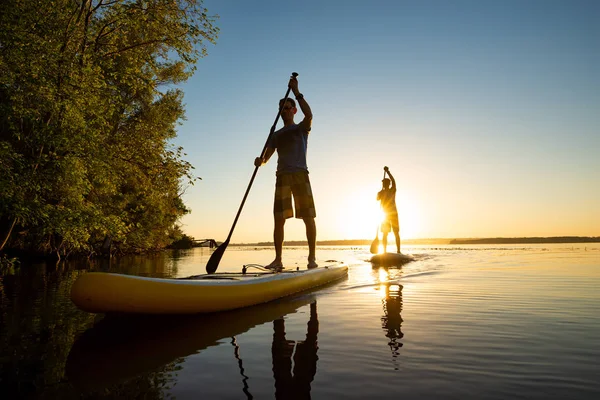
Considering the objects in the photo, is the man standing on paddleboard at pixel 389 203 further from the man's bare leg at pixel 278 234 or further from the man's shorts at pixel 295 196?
the man's bare leg at pixel 278 234

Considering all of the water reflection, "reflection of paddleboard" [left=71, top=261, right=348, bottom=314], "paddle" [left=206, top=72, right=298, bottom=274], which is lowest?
the water reflection

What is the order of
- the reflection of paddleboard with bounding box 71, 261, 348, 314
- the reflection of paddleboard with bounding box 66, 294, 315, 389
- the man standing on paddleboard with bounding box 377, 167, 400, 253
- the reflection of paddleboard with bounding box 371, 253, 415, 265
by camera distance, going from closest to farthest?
the reflection of paddleboard with bounding box 66, 294, 315, 389 < the reflection of paddleboard with bounding box 71, 261, 348, 314 < the reflection of paddleboard with bounding box 371, 253, 415, 265 < the man standing on paddleboard with bounding box 377, 167, 400, 253

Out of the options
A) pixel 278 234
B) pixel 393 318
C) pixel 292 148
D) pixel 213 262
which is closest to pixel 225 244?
pixel 213 262

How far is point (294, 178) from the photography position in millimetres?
7297

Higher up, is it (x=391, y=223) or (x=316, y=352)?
(x=391, y=223)

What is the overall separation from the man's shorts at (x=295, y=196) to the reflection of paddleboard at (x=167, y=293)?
1873 millimetres

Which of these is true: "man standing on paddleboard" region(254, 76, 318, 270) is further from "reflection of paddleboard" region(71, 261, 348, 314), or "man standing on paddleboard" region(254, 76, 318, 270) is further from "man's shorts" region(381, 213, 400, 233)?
"man's shorts" region(381, 213, 400, 233)

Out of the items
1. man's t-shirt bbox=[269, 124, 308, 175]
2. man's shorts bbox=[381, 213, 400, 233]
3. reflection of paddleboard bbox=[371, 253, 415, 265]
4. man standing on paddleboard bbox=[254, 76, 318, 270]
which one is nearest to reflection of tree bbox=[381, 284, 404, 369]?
man standing on paddleboard bbox=[254, 76, 318, 270]

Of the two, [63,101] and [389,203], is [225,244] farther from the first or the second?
[389,203]

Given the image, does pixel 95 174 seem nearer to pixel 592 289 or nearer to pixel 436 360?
pixel 436 360

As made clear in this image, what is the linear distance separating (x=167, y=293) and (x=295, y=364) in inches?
64.8

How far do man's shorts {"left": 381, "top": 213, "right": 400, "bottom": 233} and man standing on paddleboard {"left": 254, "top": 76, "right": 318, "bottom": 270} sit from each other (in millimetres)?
7785

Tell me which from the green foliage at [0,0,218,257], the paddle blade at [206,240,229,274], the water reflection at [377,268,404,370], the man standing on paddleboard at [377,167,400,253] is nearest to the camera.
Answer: the water reflection at [377,268,404,370]

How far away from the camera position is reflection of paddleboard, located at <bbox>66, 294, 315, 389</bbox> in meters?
2.53
